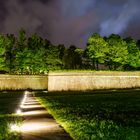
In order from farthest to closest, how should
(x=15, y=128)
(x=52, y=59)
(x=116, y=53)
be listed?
(x=52, y=59)
(x=116, y=53)
(x=15, y=128)

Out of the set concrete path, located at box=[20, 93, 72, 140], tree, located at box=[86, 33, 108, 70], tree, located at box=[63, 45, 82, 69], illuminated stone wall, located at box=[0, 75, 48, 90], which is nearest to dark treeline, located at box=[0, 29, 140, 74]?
tree, located at box=[86, 33, 108, 70]

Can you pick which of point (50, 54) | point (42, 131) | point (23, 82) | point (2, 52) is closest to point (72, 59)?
point (50, 54)

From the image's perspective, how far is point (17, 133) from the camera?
1845cm

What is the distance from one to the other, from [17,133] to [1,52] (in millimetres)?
69414

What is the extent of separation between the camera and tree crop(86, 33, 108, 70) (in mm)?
92625

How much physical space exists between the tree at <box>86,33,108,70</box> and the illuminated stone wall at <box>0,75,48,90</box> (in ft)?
56.6

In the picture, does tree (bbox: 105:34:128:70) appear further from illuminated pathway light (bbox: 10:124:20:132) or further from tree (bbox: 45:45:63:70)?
illuminated pathway light (bbox: 10:124:20:132)

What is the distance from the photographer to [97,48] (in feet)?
305

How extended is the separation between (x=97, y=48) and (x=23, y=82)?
848 inches

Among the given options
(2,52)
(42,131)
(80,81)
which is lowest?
(42,131)

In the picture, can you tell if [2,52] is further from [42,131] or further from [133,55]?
[42,131]

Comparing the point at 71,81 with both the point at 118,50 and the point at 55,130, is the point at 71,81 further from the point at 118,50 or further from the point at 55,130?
the point at 55,130

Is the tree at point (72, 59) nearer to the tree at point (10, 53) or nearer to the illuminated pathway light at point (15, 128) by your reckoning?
the tree at point (10, 53)

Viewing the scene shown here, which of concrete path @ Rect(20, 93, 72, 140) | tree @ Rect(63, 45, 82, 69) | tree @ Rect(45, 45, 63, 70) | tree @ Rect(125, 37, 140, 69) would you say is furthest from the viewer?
tree @ Rect(63, 45, 82, 69)
